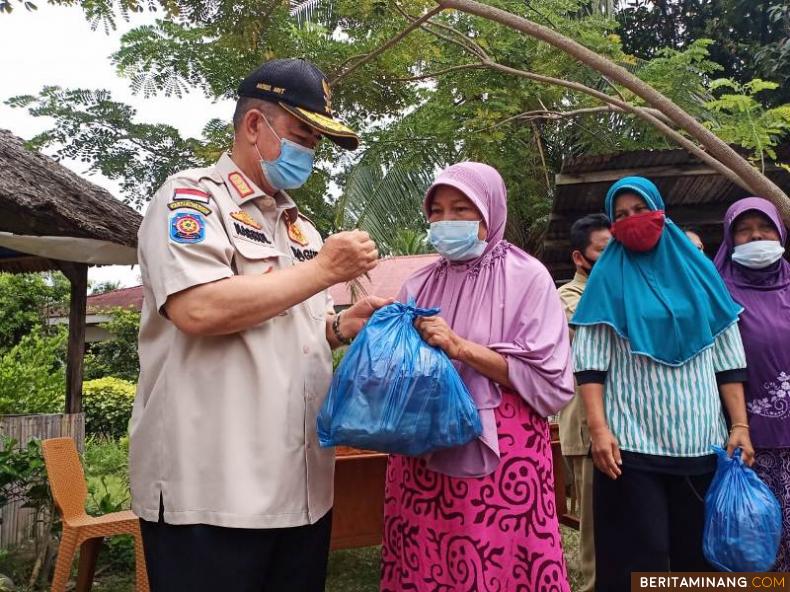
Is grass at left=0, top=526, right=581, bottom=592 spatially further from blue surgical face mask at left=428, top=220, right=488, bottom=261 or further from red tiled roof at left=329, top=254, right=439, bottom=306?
red tiled roof at left=329, top=254, right=439, bottom=306

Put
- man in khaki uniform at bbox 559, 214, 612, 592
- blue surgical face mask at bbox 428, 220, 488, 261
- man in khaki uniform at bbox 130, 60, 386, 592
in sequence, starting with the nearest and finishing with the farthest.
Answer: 1. man in khaki uniform at bbox 130, 60, 386, 592
2. blue surgical face mask at bbox 428, 220, 488, 261
3. man in khaki uniform at bbox 559, 214, 612, 592

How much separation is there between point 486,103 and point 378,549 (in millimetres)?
4237

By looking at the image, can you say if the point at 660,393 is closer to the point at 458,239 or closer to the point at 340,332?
the point at 458,239

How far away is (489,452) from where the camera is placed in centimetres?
206

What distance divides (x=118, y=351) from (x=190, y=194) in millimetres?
14918

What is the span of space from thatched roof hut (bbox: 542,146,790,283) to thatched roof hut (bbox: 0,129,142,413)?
3703 millimetres

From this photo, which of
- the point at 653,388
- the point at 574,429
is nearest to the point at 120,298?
the point at 574,429

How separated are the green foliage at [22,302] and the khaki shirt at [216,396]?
12166 millimetres

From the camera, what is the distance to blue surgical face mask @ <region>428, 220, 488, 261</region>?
226cm

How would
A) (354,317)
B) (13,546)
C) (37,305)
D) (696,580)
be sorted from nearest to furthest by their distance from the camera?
1. (354,317)
2. (696,580)
3. (13,546)
4. (37,305)

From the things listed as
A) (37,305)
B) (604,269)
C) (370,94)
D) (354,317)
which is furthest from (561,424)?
(37,305)

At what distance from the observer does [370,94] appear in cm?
671

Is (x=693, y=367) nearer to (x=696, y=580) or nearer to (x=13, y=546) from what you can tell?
(x=696, y=580)

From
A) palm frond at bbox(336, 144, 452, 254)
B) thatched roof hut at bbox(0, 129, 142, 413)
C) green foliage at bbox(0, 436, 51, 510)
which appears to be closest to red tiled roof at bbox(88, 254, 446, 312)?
palm frond at bbox(336, 144, 452, 254)
